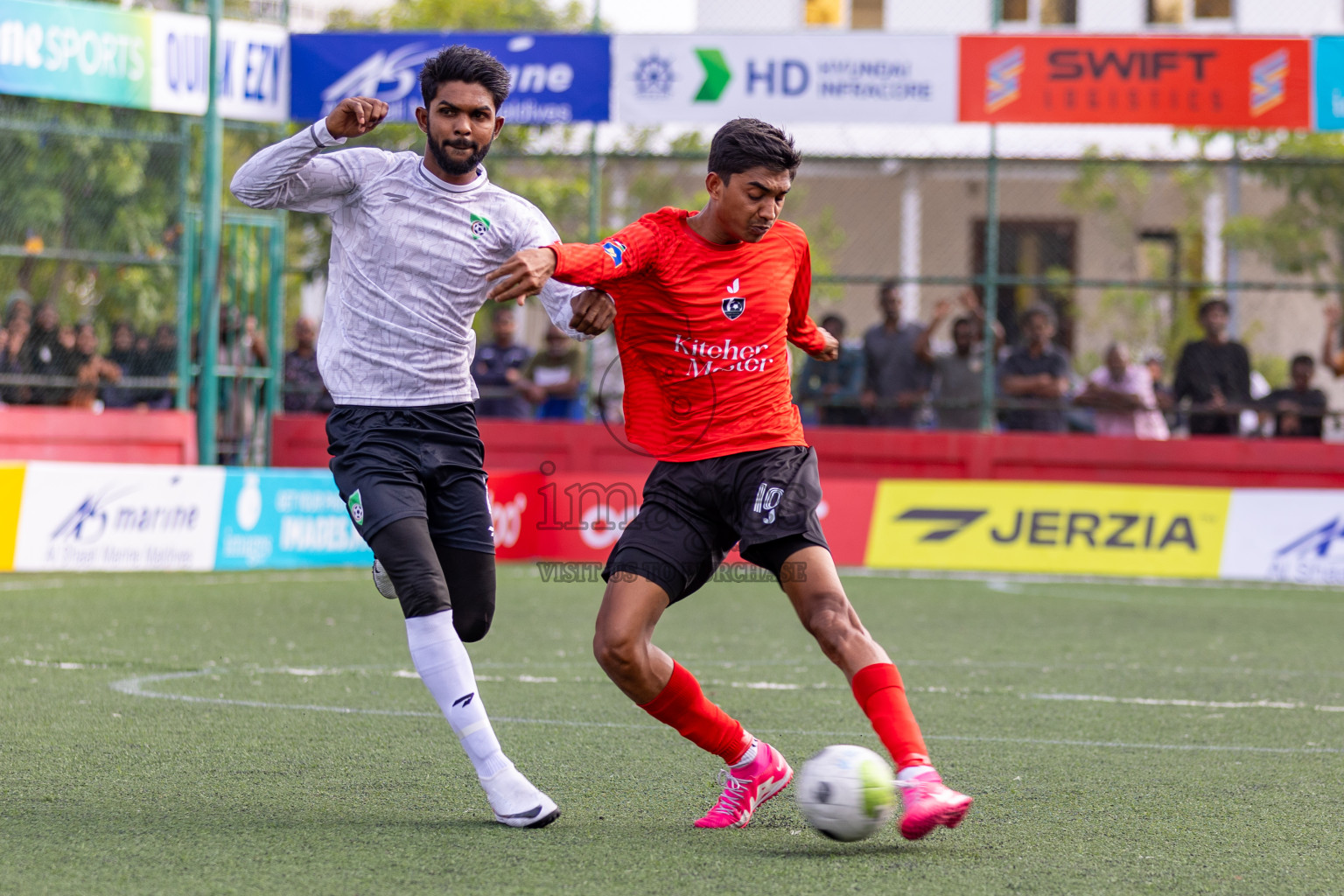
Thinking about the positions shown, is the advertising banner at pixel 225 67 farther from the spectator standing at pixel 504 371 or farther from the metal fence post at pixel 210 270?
the spectator standing at pixel 504 371

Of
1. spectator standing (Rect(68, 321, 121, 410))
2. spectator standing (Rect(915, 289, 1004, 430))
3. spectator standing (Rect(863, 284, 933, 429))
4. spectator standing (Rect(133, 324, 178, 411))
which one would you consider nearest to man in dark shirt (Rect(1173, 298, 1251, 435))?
spectator standing (Rect(915, 289, 1004, 430))

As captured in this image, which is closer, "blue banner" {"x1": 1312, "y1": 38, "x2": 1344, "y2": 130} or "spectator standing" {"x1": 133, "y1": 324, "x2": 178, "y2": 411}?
"blue banner" {"x1": 1312, "y1": 38, "x2": 1344, "y2": 130}

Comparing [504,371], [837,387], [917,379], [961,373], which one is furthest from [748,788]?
[504,371]

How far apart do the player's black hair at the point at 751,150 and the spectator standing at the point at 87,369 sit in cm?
1169

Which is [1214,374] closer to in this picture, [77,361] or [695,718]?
[77,361]

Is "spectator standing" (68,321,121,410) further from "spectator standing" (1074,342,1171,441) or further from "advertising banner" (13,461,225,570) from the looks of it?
"spectator standing" (1074,342,1171,441)

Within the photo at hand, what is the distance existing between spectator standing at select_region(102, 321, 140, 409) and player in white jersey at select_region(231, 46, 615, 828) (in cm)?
1124

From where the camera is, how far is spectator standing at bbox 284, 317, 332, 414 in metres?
16.7

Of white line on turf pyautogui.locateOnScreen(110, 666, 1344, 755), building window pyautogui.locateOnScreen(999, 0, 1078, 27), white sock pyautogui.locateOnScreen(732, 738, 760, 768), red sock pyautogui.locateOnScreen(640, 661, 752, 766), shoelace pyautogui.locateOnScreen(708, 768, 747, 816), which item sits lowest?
white line on turf pyautogui.locateOnScreen(110, 666, 1344, 755)

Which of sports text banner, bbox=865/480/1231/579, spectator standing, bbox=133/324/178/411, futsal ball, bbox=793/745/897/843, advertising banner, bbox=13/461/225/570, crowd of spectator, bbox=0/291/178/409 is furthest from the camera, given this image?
spectator standing, bbox=133/324/178/411

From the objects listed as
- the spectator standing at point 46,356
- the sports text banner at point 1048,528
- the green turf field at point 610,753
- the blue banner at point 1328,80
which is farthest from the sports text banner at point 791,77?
the green turf field at point 610,753

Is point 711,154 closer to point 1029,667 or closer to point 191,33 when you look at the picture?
point 1029,667

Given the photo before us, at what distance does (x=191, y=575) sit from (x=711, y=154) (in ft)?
28.9

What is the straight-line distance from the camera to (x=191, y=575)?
12742mm
